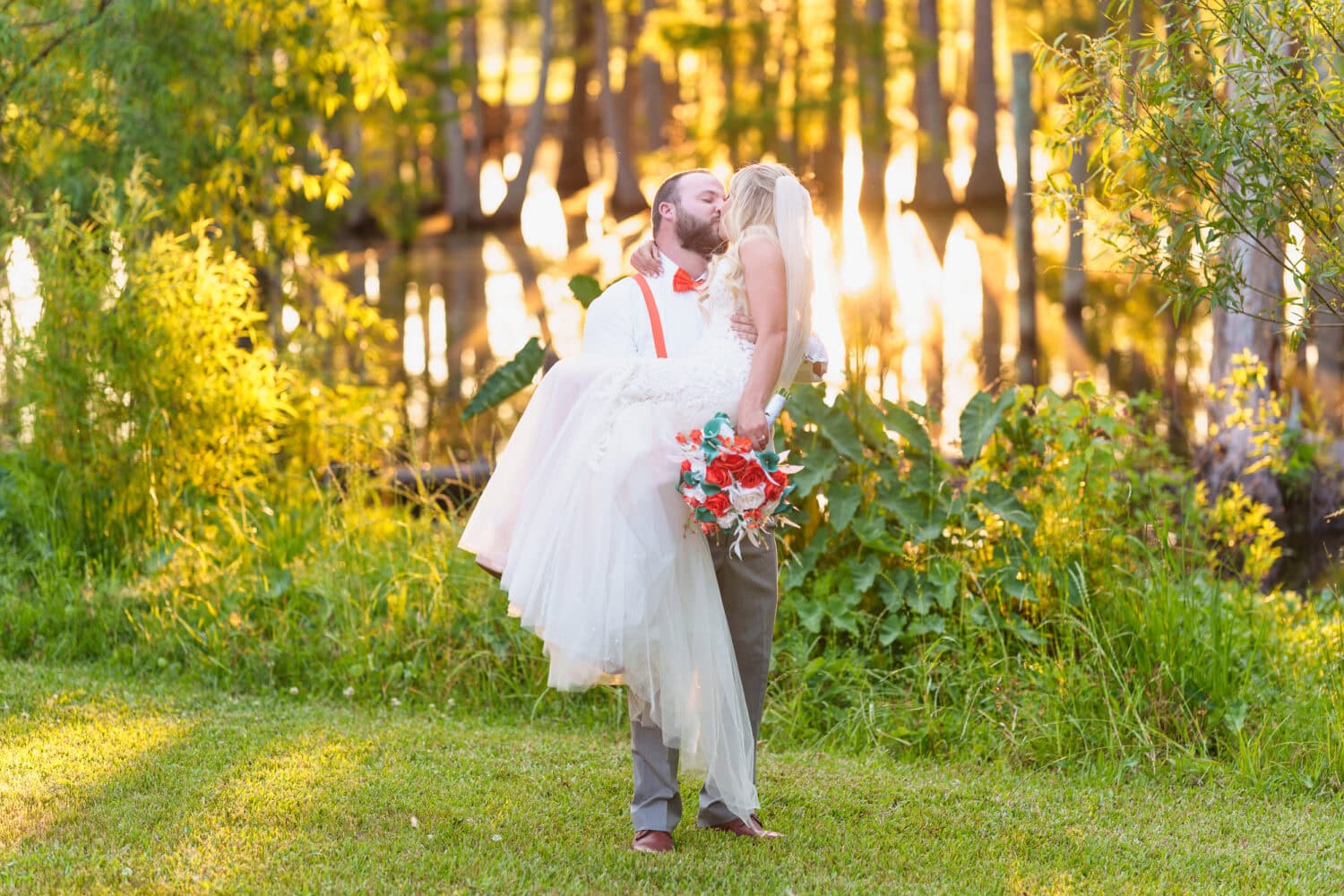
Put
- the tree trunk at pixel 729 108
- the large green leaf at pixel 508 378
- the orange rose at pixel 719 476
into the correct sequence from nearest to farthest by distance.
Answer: the orange rose at pixel 719 476, the large green leaf at pixel 508 378, the tree trunk at pixel 729 108

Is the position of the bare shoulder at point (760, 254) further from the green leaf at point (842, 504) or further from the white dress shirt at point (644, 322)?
the green leaf at point (842, 504)

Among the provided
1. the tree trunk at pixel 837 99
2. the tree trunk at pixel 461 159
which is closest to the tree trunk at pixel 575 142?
the tree trunk at pixel 461 159

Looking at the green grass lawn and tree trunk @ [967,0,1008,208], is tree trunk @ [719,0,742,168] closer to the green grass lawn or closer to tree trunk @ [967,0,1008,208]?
tree trunk @ [967,0,1008,208]

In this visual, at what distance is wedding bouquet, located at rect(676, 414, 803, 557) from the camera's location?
3.67m

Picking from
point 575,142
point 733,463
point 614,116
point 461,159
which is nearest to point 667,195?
point 733,463

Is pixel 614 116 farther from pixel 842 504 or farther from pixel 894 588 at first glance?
pixel 894 588

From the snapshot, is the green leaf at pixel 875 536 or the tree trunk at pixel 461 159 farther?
the tree trunk at pixel 461 159

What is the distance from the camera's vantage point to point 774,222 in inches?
154

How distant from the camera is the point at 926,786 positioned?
4777 millimetres

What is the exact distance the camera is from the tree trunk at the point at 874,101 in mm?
28891

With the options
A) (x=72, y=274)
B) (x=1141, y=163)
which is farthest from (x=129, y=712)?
(x=1141, y=163)

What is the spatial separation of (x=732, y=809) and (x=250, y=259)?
661cm

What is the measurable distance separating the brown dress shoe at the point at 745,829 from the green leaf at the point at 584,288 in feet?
11.6

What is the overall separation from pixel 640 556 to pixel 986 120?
30.3 metres
